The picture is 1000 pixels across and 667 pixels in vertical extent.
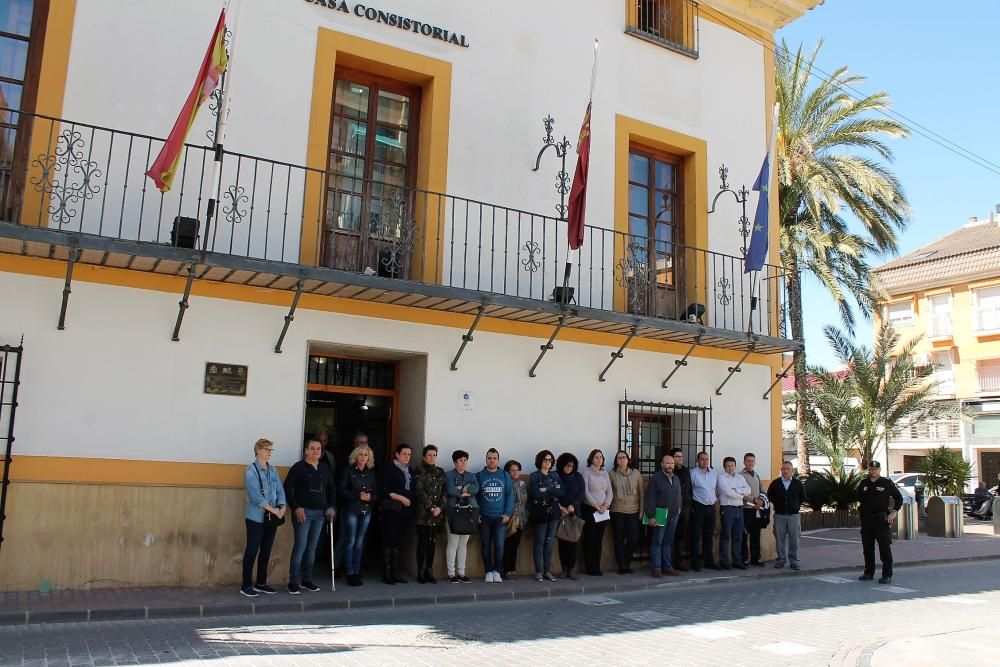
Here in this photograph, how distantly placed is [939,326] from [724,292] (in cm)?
2789

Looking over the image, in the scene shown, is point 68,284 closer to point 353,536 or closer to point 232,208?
point 232,208

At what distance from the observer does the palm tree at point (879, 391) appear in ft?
72.6

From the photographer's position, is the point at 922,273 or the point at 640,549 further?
the point at 922,273

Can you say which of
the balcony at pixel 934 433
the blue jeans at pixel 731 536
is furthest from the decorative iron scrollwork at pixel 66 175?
the balcony at pixel 934 433

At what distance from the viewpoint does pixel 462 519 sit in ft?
33.7

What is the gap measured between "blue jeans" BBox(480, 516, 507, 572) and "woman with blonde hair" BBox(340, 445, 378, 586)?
4.92 feet

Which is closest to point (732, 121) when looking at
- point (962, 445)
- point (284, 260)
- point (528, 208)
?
point (528, 208)

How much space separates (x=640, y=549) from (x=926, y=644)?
524 centimetres

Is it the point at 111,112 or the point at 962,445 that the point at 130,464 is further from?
the point at 962,445

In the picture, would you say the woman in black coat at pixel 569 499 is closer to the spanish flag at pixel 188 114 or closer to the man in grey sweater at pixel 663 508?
the man in grey sweater at pixel 663 508

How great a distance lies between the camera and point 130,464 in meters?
8.91

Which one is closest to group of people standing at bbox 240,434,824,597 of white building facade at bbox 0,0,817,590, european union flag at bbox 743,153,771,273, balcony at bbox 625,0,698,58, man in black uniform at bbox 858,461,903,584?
white building facade at bbox 0,0,817,590

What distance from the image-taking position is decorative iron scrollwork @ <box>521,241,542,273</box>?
37.7 feet

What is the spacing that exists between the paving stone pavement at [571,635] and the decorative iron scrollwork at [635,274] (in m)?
4.36
